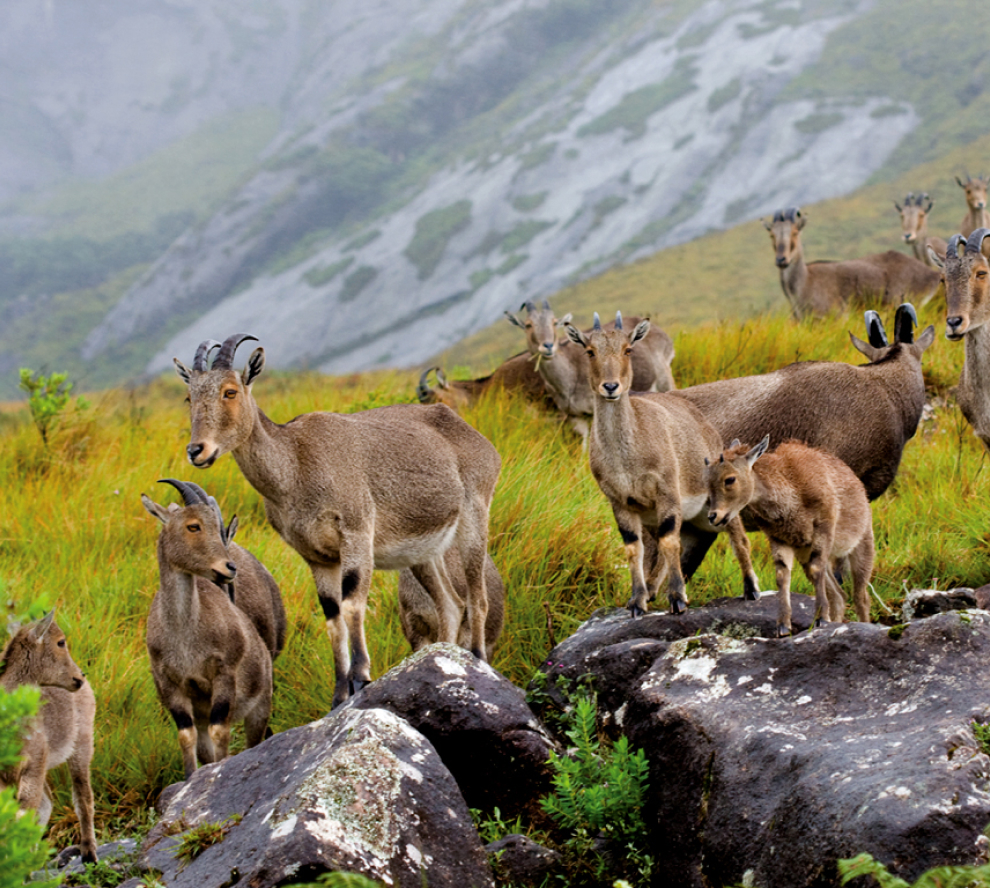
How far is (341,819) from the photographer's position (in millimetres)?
4289

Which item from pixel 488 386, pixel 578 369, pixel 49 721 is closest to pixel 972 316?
pixel 578 369

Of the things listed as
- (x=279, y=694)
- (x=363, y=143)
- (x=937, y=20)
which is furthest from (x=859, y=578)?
(x=363, y=143)

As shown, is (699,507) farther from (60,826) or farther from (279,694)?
(60,826)

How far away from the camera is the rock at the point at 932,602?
21.4 feet

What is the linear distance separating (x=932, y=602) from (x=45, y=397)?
9217 mm

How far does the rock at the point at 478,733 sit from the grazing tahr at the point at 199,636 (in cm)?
165

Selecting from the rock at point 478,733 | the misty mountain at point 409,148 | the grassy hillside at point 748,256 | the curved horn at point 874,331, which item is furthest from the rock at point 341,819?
the misty mountain at point 409,148

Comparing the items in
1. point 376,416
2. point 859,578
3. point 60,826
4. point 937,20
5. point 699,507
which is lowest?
point 60,826

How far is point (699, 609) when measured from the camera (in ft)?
21.3

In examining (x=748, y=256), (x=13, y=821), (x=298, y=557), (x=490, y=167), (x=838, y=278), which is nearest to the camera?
(x=13, y=821)

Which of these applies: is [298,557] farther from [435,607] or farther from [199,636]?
[199,636]

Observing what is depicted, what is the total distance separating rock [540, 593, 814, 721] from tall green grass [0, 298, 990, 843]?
749 mm

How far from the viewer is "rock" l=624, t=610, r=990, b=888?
3.79 metres

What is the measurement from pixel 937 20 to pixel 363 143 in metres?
47.6
